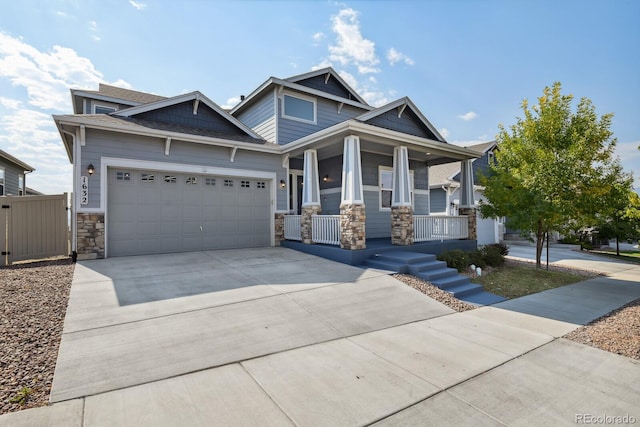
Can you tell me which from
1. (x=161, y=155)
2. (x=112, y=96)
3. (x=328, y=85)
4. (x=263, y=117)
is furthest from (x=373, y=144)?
(x=112, y=96)

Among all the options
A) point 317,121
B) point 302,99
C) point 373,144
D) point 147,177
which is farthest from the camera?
point 317,121

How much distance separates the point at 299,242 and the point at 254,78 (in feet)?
27.2

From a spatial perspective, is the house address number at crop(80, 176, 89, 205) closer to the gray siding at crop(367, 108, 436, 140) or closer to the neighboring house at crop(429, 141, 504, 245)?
the gray siding at crop(367, 108, 436, 140)

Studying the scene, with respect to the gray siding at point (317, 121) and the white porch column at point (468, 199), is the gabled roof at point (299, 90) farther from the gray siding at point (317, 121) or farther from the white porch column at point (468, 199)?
the white porch column at point (468, 199)

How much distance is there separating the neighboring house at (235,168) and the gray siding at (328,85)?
85 millimetres

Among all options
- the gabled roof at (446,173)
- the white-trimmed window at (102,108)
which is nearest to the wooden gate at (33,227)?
the white-trimmed window at (102,108)

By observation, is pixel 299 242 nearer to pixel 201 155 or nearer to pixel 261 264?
pixel 261 264

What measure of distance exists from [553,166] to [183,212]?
1077cm

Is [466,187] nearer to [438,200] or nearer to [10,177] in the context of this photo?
[438,200]

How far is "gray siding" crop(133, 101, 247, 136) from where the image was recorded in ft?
33.2

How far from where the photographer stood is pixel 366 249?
27.7 ft

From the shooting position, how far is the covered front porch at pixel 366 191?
827 cm

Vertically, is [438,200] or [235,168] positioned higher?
[235,168]

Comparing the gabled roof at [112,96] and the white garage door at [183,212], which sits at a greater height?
the gabled roof at [112,96]
